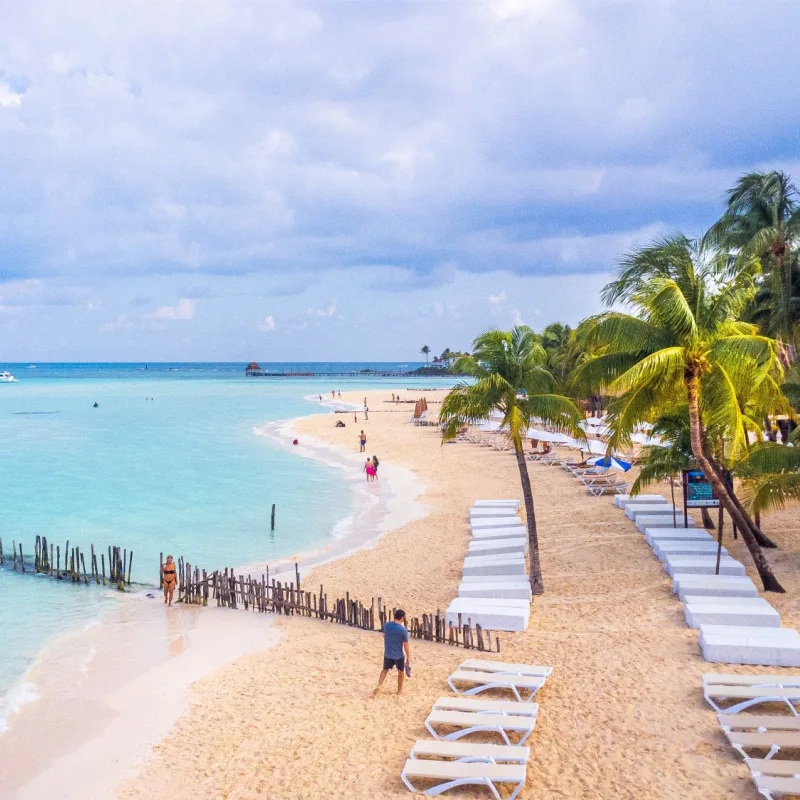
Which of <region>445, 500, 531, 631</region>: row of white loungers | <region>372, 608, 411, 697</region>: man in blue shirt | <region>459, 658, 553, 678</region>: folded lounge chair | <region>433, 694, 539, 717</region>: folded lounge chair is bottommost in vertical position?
<region>445, 500, 531, 631</region>: row of white loungers

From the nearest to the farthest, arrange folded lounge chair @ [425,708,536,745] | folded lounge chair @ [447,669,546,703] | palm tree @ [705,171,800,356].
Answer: folded lounge chair @ [425,708,536,745]
folded lounge chair @ [447,669,546,703]
palm tree @ [705,171,800,356]

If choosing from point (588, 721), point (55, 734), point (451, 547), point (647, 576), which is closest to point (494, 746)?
point (588, 721)

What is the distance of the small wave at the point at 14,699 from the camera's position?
9.66m

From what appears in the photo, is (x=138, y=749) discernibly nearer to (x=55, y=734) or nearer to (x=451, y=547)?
(x=55, y=734)

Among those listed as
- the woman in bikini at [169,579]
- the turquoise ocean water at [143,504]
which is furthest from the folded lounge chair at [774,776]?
the woman in bikini at [169,579]

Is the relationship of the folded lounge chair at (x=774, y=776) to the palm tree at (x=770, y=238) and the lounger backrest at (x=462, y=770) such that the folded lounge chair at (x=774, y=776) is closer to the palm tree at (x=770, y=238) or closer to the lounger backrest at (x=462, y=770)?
the lounger backrest at (x=462, y=770)

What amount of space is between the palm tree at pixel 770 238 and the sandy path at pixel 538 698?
340 inches

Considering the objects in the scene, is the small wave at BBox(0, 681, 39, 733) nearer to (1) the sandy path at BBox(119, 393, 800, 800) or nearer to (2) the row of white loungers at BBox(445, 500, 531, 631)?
(1) the sandy path at BBox(119, 393, 800, 800)

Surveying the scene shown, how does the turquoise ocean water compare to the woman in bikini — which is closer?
the woman in bikini

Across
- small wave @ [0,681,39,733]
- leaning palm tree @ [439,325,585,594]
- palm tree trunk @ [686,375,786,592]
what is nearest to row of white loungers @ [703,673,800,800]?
palm tree trunk @ [686,375,786,592]

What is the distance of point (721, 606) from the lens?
36.3 feet

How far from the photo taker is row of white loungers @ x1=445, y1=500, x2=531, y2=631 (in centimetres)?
1170

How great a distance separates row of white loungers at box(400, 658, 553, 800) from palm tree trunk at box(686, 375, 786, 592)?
526 centimetres

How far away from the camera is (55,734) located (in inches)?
361
